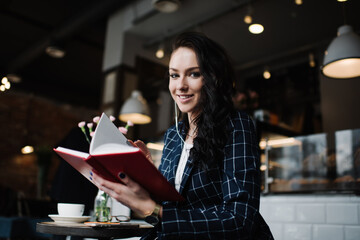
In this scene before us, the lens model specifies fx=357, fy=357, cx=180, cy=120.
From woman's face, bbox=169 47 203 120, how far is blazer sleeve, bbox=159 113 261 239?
0.85 feet

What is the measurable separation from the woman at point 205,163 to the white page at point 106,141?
101 millimetres

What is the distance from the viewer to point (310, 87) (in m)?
6.06

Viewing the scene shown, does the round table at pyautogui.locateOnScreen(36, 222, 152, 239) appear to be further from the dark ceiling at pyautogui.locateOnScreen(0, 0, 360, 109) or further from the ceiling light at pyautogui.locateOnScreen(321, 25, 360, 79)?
the dark ceiling at pyautogui.locateOnScreen(0, 0, 360, 109)

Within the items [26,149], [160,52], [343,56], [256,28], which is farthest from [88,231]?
[26,149]

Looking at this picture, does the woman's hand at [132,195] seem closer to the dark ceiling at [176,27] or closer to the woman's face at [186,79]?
the woman's face at [186,79]

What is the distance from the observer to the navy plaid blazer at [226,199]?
994 millimetres

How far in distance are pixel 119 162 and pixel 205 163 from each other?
320 millimetres

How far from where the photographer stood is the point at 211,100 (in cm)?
125

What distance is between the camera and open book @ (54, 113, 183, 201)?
2.97ft

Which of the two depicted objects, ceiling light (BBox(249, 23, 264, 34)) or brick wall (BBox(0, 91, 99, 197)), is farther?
brick wall (BBox(0, 91, 99, 197))

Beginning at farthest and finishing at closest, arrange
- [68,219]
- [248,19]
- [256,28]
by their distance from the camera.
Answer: [256,28] < [248,19] < [68,219]

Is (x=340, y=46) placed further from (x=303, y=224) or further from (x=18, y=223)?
(x=18, y=223)

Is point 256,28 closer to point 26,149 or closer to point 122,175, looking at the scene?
point 122,175

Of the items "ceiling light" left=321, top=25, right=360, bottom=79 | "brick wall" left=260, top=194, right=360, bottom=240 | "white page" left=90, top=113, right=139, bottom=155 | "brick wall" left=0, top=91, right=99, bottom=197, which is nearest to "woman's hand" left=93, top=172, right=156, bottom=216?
"white page" left=90, top=113, right=139, bottom=155
